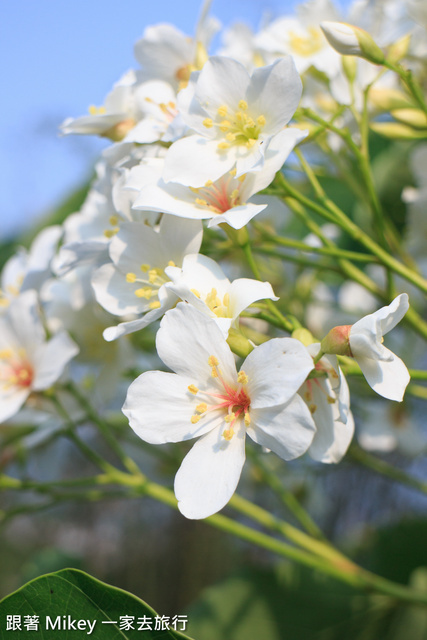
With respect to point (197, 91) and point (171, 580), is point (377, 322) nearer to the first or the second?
point (197, 91)

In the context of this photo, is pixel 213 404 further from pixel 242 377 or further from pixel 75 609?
pixel 75 609

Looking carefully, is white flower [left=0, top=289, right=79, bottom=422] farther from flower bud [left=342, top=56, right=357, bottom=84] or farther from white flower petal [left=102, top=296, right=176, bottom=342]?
flower bud [left=342, top=56, right=357, bottom=84]

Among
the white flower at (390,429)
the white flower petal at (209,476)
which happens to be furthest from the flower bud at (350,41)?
the white flower at (390,429)

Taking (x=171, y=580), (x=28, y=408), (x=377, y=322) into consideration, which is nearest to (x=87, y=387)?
(x=28, y=408)

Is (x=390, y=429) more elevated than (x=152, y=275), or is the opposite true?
(x=152, y=275)

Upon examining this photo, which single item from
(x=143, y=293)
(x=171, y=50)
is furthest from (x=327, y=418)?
(x=171, y=50)

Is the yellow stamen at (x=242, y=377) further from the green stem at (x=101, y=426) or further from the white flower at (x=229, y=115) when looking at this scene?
the green stem at (x=101, y=426)
